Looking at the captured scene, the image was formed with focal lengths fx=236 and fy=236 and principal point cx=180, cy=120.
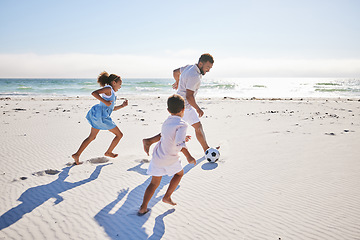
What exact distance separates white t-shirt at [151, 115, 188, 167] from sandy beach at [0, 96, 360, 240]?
73cm

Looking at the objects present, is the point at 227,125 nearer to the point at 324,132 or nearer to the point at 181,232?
the point at 324,132

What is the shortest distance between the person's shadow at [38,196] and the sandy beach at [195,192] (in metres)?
0.01

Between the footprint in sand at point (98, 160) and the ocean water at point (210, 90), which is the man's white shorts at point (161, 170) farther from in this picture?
the ocean water at point (210, 90)

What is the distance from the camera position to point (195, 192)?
3521 millimetres

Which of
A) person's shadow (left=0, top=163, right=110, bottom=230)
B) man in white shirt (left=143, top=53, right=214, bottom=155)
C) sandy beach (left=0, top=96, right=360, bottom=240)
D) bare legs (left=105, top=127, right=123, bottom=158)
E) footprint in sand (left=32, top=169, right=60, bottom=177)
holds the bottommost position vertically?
sandy beach (left=0, top=96, right=360, bottom=240)

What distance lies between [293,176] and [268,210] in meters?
1.32

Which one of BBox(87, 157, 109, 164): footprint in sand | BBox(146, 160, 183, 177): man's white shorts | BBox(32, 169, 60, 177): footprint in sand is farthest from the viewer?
BBox(87, 157, 109, 164): footprint in sand

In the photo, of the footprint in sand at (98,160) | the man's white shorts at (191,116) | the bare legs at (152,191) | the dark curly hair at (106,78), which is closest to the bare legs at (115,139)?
the footprint in sand at (98,160)

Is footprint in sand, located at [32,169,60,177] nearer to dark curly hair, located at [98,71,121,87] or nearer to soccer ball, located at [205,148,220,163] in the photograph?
dark curly hair, located at [98,71,121,87]

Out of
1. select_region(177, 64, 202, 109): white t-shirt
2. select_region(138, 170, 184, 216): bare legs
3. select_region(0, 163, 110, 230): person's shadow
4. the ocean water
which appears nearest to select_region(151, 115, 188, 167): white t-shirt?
select_region(138, 170, 184, 216): bare legs

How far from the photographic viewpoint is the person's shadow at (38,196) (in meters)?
2.78

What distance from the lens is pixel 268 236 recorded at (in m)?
2.51

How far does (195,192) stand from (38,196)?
222 cm

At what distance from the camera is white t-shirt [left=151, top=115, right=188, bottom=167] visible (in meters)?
2.61
